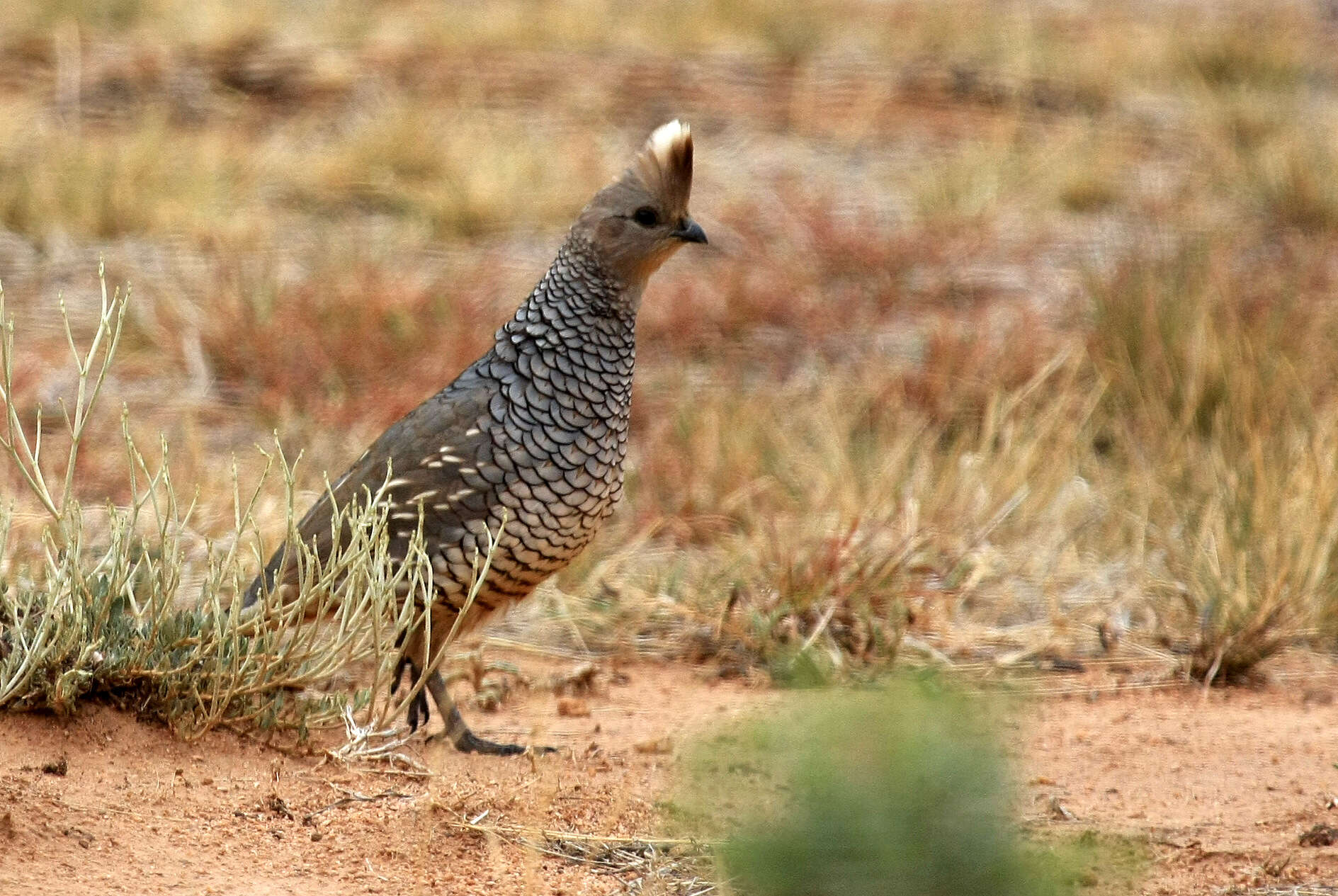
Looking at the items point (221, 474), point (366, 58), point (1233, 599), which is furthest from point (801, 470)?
point (366, 58)

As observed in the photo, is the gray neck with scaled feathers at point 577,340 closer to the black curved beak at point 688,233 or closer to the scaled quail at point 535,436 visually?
the scaled quail at point 535,436

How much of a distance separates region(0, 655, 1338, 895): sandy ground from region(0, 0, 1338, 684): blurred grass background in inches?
26.3

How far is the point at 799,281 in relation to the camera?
872cm

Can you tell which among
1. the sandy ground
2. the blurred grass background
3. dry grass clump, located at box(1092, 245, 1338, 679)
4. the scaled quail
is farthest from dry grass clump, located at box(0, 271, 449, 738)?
dry grass clump, located at box(1092, 245, 1338, 679)

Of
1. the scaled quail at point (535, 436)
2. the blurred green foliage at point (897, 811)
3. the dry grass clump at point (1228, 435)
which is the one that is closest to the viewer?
the blurred green foliage at point (897, 811)

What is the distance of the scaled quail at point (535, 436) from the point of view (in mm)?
3973

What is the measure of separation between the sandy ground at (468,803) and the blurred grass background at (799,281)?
26.3 inches

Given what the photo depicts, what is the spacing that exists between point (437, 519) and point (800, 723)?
6.01 feet

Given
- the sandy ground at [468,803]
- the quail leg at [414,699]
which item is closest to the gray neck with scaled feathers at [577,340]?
the quail leg at [414,699]

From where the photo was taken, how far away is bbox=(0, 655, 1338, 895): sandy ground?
9.94ft

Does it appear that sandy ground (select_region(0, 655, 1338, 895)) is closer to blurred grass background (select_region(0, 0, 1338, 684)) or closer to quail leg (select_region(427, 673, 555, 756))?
quail leg (select_region(427, 673, 555, 756))

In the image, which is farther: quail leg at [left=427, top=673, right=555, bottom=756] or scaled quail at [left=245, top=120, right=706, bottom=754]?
quail leg at [left=427, top=673, right=555, bottom=756]

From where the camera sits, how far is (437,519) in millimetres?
4039

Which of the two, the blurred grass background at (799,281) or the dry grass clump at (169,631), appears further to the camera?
the blurred grass background at (799,281)
